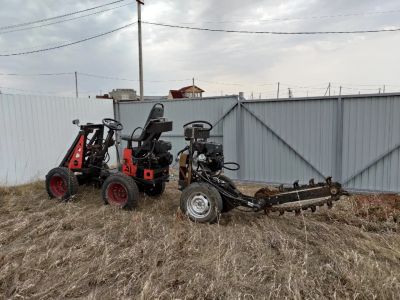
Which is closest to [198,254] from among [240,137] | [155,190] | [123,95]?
[155,190]

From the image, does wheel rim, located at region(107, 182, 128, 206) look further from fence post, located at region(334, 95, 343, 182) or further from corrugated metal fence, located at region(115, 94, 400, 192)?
fence post, located at region(334, 95, 343, 182)

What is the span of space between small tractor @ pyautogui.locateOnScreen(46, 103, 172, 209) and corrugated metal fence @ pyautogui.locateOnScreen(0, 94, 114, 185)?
2.39 m

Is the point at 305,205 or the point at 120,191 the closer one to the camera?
the point at 305,205

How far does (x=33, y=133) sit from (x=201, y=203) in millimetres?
5474

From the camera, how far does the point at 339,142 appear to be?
23.8 feet

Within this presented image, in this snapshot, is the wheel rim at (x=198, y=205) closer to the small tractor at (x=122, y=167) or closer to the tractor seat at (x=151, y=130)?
the small tractor at (x=122, y=167)

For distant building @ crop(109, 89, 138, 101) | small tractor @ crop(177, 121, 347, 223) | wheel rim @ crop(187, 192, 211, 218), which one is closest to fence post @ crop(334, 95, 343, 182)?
small tractor @ crop(177, 121, 347, 223)

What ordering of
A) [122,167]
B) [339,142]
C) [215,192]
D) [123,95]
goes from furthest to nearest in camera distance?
[123,95] → [339,142] → [122,167] → [215,192]

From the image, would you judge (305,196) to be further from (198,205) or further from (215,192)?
(198,205)

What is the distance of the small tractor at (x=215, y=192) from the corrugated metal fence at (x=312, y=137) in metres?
3.22

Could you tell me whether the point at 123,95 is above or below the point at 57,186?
above

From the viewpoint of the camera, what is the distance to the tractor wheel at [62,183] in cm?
563

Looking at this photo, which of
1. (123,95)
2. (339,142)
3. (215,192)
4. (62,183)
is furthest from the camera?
(123,95)

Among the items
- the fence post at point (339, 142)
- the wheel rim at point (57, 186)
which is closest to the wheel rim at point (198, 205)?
the wheel rim at point (57, 186)
